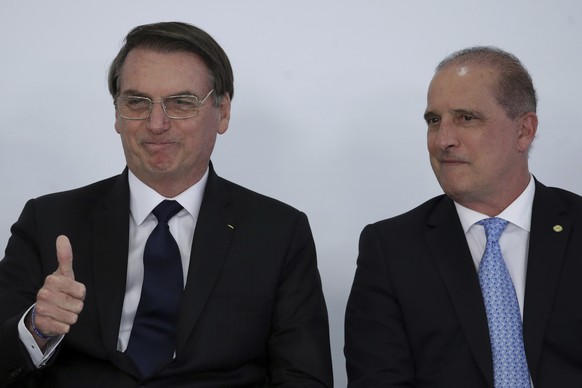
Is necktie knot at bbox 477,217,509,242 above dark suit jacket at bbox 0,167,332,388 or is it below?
above

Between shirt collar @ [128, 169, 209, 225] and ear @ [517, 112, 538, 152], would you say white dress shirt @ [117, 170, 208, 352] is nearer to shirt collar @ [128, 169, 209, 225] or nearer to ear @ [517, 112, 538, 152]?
shirt collar @ [128, 169, 209, 225]

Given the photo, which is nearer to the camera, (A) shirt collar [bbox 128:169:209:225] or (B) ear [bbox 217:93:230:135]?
(A) shirt collar [bbox 128:169:209:225]

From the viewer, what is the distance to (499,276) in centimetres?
313

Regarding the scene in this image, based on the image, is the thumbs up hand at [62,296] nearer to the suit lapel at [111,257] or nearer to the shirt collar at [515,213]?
the suit lapel at [111,257]

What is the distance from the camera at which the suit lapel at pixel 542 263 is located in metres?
3.05

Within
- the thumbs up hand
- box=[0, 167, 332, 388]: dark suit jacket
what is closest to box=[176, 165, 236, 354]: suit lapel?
box=[0, 167, 332, 388]: dark suit jacket

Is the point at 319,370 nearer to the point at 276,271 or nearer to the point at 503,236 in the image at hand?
the point at 276,271

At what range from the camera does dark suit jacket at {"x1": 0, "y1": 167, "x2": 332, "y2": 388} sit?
3.06 meters

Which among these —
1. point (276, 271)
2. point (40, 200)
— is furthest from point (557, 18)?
point (40, 200)

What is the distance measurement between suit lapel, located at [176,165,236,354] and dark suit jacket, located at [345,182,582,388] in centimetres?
43

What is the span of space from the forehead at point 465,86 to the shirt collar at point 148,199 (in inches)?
30.2

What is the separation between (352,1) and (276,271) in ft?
4.46

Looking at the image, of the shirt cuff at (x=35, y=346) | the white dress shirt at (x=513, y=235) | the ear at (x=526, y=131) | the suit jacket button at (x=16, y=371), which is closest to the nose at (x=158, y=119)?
the shirt cuff at (x=35, y=346)

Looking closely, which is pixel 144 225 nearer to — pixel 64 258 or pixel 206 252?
pixel 206 252
